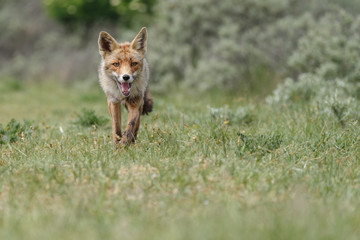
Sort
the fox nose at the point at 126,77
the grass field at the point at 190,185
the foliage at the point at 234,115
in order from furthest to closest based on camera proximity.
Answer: the foliage at the point at 234,115
the fox nose at the point at 126,77
the grass field at the point at 190,185

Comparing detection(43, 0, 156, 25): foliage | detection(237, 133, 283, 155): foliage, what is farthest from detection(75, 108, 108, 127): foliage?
detection(43, 0, 156, 25): foliage

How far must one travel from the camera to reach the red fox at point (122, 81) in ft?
16.7

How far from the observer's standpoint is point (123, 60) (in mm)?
5117

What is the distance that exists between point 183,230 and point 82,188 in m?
1.23

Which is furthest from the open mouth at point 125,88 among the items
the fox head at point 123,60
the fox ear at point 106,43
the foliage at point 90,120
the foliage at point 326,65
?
the foliage at point 326,65

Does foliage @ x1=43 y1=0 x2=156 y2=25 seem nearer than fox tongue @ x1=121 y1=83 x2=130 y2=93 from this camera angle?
No

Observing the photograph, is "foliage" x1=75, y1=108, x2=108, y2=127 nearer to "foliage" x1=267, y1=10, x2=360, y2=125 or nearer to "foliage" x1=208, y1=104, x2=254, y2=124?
"foliage" x1=208, y1=104, x2=254, y2=124

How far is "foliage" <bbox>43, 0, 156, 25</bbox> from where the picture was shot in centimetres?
1719

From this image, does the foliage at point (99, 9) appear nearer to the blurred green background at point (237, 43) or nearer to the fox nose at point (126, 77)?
the blurred green background at point (237, 43)

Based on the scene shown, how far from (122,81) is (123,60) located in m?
0.29

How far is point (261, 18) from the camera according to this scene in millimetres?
11406

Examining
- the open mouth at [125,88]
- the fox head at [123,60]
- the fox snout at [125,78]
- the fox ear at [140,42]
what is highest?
the fox ear at [140,42]

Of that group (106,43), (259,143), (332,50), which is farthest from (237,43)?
(259,143)

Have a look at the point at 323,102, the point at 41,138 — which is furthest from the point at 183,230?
the point at 323,102
